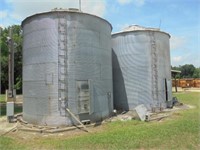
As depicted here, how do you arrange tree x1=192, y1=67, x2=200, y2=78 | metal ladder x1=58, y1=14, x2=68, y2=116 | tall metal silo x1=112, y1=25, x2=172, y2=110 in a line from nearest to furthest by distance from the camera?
metal ladder x1=58, y1=14, x2=68, y2=116
tall metal silo x1=112, y1=25, x2=172, y2=110
tree x1=192, y1=67, x2=200, y2=78

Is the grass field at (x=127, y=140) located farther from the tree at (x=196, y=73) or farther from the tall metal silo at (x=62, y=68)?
the tree at (x=196, y=73)

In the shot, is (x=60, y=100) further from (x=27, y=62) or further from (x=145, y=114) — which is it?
(x=145, y=114)

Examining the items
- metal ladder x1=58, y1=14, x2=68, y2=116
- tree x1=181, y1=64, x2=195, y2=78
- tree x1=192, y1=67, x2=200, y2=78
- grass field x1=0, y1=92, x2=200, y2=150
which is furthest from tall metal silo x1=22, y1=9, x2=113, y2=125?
tree x1=181, y1=64, x2=195, y2=78

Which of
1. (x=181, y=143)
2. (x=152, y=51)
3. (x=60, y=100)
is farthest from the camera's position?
(x=152, y=51)

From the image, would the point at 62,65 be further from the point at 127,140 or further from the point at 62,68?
the point at 127,140

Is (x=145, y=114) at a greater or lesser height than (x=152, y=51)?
lesser

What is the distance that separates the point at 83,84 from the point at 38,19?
147 inches

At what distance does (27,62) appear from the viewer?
1141cm

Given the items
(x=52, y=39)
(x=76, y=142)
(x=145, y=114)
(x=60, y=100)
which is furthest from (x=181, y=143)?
(x=52, y=39)

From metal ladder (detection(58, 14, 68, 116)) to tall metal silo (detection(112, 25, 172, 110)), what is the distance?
6036 mm

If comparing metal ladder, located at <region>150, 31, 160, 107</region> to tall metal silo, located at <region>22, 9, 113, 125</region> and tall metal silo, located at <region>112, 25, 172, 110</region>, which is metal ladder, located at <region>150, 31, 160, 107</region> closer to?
tall metal silo, located at <region>112, 25, 172, 110</region>

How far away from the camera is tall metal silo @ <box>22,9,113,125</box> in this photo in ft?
33.6

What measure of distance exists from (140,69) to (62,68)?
6.43 meters

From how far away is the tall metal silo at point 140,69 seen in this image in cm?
1496
